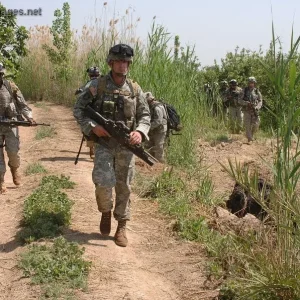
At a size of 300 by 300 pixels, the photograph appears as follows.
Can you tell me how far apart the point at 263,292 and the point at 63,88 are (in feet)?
47.9

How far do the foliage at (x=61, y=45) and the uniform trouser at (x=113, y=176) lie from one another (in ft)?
41.7

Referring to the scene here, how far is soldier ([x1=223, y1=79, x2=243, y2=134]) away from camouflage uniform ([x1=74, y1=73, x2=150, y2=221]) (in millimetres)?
9501

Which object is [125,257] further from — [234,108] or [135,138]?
[234,108]

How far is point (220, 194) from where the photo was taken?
7.61 m

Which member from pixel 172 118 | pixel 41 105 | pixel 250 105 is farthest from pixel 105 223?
pixel 41 105

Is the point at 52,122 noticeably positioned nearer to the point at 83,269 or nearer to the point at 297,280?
the point at 83,269

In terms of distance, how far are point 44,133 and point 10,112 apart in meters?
4.72

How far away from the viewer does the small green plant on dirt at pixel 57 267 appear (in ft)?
12.5

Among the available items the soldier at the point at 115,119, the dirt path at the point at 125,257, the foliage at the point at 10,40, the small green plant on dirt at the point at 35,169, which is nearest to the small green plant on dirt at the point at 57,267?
the dirt path at the point at 125,257

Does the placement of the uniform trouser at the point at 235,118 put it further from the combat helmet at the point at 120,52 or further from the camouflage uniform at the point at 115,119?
the combat helmet at the point at 120,52

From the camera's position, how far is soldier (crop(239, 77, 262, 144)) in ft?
42.1

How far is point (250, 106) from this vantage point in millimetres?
12797

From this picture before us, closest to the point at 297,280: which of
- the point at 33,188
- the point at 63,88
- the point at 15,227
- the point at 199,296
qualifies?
the point at 199,296

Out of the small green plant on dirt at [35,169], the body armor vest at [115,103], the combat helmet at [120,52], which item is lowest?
the small green plant on dirt at [35,169]
